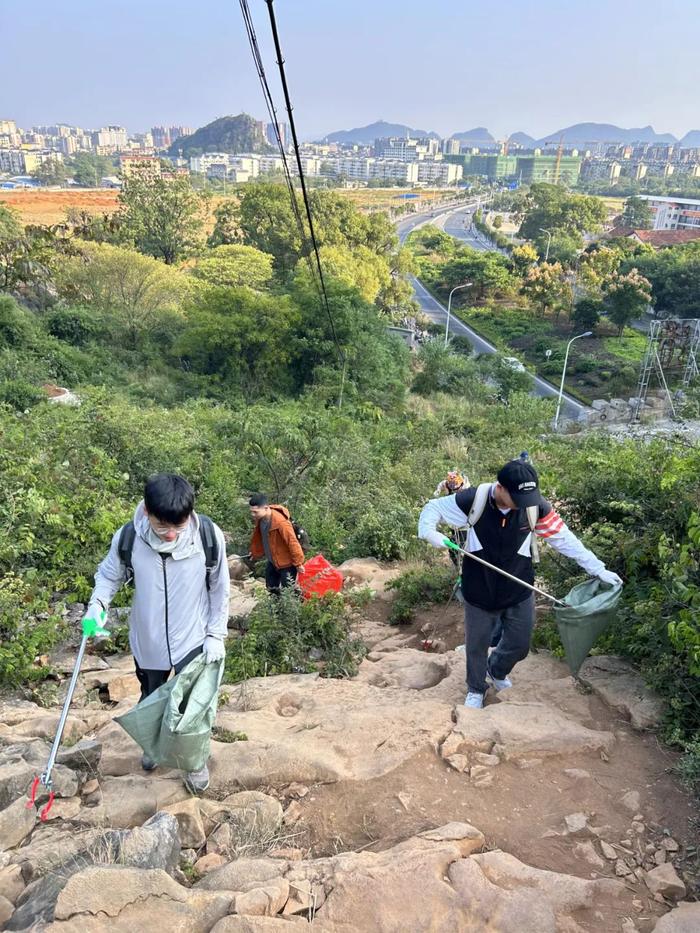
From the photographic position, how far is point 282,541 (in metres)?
5.17

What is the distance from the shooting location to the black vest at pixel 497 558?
3.48 m

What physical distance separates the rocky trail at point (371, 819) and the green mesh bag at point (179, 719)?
0.22m

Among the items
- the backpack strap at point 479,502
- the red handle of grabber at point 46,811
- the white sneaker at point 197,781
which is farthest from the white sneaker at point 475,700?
the red handle of grabber at point 46,811

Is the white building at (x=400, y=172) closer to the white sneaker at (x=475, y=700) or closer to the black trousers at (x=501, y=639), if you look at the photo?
the black trousers at (x=501, y=639)

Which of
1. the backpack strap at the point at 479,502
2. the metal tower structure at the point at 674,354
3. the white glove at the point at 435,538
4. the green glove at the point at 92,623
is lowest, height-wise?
the metal tower structure at the point at 674,354

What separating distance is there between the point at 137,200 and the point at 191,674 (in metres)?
36.1

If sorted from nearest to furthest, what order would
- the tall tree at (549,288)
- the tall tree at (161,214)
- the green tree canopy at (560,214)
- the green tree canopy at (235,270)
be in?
1. the green tree canopy at (235,270)
2. the tall tree at (161,214)
3. the tall tree at (549,288)
4. the green tree canopy at (560,214)

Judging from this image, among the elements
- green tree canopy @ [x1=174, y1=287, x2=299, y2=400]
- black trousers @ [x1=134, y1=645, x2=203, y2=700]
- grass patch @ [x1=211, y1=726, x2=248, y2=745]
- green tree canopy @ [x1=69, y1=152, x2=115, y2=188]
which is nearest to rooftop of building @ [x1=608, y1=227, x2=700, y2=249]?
green tree canopy @ [x1=174, y1=287, x2=299, y2=400]

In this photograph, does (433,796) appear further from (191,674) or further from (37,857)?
(37,857)

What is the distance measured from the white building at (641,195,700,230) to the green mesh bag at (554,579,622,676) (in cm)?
9469

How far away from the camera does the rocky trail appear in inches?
92.7

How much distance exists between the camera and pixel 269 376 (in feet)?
70.9

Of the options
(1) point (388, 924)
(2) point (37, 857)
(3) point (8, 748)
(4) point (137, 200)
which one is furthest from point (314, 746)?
(4) point (137, 200)

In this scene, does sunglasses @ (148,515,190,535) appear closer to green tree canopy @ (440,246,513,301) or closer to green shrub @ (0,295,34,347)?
green shrub @ (0,295,34,347)
